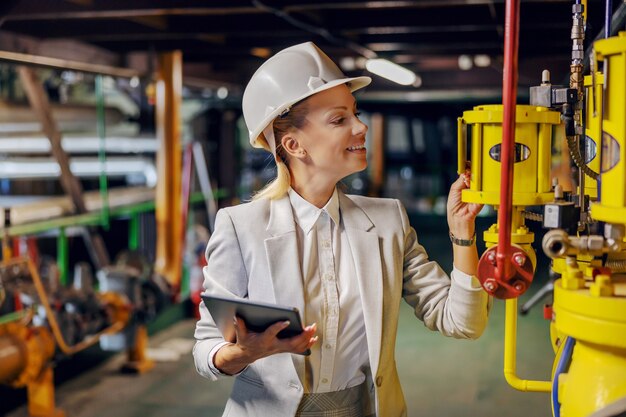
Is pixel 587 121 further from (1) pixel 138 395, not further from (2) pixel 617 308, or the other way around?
(1) pixel 138 395

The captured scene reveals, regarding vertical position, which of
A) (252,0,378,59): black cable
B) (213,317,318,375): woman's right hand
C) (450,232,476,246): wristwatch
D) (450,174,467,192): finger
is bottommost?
(213,317,318,375): woman's right hand

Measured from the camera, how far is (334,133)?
5.78 feet

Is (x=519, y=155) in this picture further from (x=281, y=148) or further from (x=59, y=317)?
(x=59, y=317)

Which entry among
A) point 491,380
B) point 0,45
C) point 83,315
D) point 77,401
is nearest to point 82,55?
point 0,45

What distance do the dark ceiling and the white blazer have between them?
1.61 m

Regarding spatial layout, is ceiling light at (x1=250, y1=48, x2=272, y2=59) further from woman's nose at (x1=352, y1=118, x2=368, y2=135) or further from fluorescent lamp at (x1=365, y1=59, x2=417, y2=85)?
Answer: woman's nose at (x1=352, y1=118, x2=368, y2=135)

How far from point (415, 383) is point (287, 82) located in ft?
11.7

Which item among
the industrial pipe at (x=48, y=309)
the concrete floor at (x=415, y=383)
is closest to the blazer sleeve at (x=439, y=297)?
the concrete floor at (x=415, y=383)

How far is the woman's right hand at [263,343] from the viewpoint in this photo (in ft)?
5.01

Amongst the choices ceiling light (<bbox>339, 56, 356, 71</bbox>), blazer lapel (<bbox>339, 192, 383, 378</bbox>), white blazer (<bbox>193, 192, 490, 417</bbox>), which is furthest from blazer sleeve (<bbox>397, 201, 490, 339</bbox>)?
ceiling light (<bbox>339, 56, 356, 71</bbox>)

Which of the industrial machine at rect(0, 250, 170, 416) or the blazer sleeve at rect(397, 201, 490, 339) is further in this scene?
the industrial machine at rect(0, 250, 170, 416)

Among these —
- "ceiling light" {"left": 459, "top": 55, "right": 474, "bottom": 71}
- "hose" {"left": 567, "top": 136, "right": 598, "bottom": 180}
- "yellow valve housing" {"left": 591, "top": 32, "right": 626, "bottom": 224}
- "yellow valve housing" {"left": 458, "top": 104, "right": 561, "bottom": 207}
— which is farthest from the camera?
"ceiling light" {"left": 459, "top": 55, "right": 474, "bottom": 71}

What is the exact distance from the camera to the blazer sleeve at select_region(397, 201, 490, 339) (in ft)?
5.54

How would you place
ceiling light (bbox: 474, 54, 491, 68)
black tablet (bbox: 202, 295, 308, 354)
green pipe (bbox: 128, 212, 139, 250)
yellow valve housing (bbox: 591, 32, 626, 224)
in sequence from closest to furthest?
yellow valve housing (bbox: 591, 32, 626, 224) < black tablet (bbox: 202, 295, 308, 354) < green pipe (bbox: 128, 212, 139, 250) < ceiling light (bbox: 474, 54, 491, 68)
